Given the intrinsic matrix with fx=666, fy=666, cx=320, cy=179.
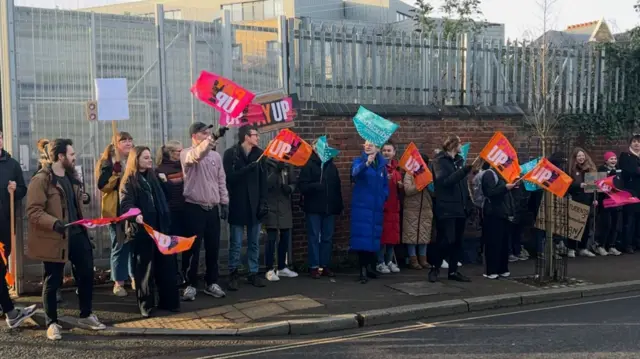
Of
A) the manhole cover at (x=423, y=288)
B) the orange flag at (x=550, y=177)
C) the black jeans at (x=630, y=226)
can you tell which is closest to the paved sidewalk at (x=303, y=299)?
the manhole cover at (x=423, y=288)

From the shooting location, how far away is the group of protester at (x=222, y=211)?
21.7 ft

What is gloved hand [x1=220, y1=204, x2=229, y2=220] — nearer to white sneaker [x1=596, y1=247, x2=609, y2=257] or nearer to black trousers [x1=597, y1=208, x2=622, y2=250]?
white sneaker [x1=596, y1=247, x2=609, y2=257]

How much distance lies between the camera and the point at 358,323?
23.5 ft

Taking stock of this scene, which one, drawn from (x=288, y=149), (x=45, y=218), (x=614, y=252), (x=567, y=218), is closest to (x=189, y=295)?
(x=45, y=218)

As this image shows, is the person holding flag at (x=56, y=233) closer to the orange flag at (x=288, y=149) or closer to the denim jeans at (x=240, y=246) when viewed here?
the denim jeans at (x=240, y=246)

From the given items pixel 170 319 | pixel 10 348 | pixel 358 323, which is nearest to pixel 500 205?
pixel 358 323

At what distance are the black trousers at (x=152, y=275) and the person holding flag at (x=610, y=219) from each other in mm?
7546

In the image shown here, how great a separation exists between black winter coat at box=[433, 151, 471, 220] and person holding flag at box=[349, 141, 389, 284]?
0.77 m

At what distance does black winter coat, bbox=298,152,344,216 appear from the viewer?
898cm

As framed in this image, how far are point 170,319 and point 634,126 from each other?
10177 millimetres

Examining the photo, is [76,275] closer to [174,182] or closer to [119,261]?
[119,261]

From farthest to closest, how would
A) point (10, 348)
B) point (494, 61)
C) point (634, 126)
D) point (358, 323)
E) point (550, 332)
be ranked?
point (634, 126) < point (494, 61) < point (358, 323) < point (550, 332) < point (10, 348)

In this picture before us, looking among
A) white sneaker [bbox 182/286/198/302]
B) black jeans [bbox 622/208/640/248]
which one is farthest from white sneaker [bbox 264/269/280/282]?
black jeans [bbox 622/208/640/248]

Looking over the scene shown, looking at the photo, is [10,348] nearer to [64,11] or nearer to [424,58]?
[64,11]
